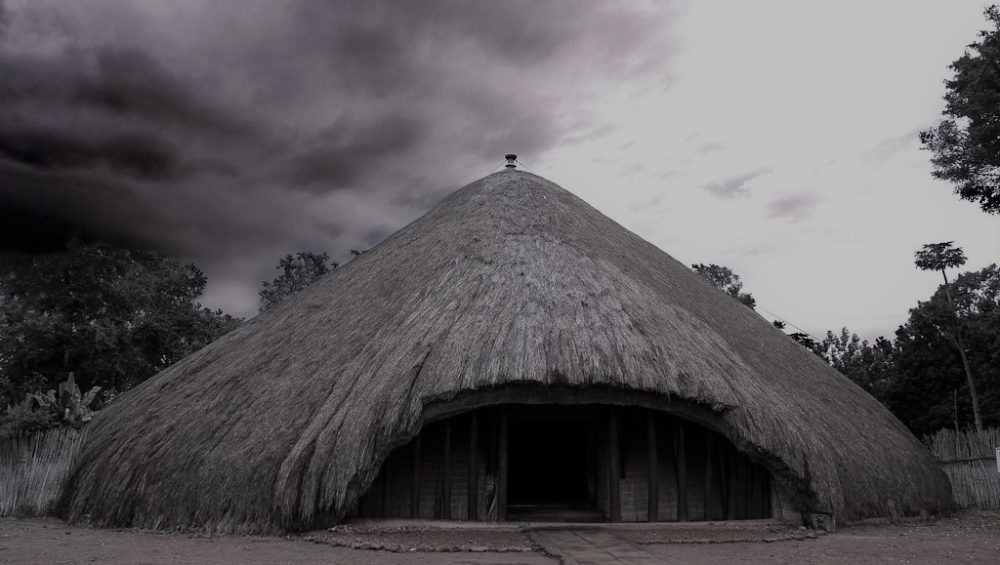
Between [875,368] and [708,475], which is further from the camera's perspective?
[875,368]

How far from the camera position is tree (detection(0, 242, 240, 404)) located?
79.6ft

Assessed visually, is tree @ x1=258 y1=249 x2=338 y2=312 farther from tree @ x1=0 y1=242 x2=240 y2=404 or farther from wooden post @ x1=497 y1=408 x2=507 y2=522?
wooden post @ x1=497 y1=408 x2=507 y2=522

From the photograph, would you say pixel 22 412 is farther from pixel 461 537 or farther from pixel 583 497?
pixel 583 497

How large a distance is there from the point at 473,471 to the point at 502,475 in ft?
1.53

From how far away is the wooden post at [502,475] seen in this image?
10578 mm

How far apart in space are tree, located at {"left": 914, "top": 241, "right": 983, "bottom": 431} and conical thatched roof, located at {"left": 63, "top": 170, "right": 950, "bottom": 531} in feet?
47.8

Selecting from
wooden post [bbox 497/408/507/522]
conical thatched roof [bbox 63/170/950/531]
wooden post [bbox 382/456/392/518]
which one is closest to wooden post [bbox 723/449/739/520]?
conical thatched roof [bbox 63/170/950/531]

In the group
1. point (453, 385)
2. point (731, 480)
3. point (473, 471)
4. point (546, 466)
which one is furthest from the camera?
point (546, 466)

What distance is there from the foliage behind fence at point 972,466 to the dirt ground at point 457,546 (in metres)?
4.22

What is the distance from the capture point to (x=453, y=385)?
964 cm

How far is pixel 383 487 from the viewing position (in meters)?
10.8

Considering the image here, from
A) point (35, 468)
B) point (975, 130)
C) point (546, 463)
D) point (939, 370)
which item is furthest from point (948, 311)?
point (35, 468)

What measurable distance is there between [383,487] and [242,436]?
248 cm

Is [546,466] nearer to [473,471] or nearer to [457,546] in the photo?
[473,471]
